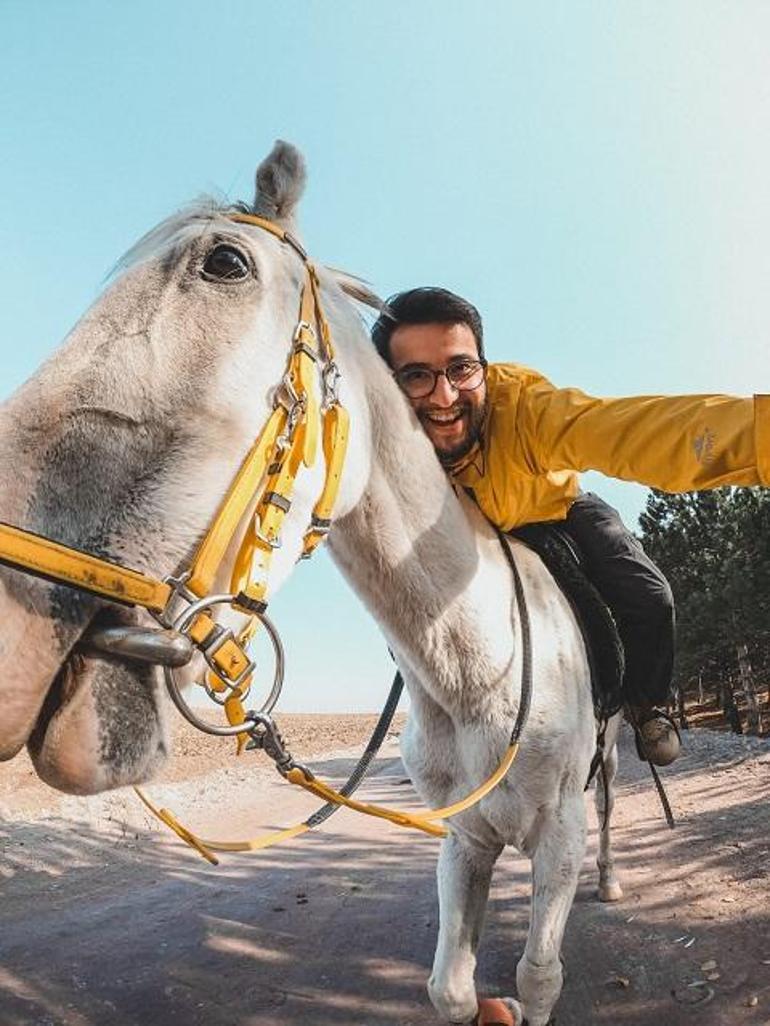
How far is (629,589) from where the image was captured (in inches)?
143

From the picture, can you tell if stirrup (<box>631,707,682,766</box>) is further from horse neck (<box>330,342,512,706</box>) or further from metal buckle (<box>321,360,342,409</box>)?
metal buckle (<box>321,360,342,409</box>)

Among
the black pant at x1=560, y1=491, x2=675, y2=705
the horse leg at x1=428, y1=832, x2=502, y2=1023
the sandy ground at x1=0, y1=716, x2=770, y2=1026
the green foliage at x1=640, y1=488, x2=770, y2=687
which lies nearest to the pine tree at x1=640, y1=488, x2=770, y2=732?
the green foliage at x1=640, y1=488, x2=770, y2=687

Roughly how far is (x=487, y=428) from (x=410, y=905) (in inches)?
177

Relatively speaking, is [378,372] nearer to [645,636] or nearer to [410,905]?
[645,636]

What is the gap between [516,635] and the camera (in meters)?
2.71

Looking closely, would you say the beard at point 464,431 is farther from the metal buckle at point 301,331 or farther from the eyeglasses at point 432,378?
the metal buckle at point 301,331

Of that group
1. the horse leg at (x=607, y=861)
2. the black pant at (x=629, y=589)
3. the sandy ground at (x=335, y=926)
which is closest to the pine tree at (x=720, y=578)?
the sandy ground at (x=335, y=926)

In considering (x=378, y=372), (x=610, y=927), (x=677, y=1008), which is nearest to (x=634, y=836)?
(x=610, y=927)

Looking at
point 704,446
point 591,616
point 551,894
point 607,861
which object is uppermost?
point 704,446

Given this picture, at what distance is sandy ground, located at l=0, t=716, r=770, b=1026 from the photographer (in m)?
3.82

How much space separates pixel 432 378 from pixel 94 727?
5.73ft

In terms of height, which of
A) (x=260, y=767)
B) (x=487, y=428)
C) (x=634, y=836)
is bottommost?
(x=260, y=767)

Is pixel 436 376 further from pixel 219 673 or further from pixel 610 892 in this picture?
pixel 610 892

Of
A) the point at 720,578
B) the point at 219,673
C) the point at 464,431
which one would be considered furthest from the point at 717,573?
the point at 219,673
